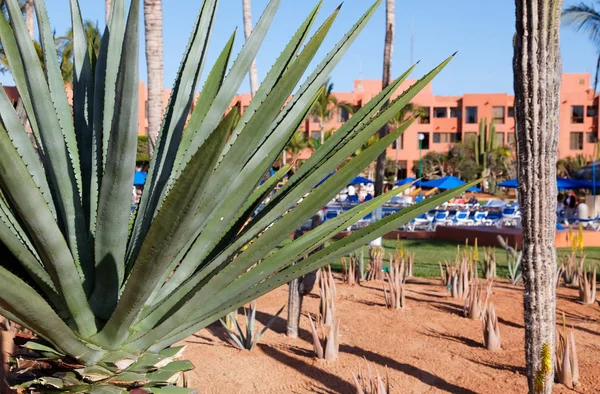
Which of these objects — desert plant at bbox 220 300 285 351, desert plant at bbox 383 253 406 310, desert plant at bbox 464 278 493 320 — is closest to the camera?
desert plant at bbox 220 300 285 351

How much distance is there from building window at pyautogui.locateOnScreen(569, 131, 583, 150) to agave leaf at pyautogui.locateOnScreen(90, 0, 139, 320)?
179ft

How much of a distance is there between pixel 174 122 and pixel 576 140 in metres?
54.5

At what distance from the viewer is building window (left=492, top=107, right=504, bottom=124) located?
5169 centimetres

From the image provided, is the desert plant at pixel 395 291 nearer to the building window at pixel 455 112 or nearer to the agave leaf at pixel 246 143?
the agave leaf at pixel 246 143

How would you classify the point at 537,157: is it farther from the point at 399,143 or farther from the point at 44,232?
the point at 399,143

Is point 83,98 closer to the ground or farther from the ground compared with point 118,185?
farther from the ground

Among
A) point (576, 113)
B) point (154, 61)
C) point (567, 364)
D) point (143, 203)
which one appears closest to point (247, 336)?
point (567, 364)

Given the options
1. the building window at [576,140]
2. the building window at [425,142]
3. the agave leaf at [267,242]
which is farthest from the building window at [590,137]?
the agave leaf at [267,242]

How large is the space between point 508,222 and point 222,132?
19.7m

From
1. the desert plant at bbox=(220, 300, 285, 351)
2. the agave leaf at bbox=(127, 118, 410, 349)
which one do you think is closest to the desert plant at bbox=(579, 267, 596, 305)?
the desert plant at bbox=(220, 300, 285, 351)

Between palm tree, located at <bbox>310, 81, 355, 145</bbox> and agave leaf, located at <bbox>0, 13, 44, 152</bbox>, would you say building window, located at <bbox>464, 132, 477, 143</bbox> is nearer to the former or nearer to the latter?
palm tree, located at <bbox>310, 81, 355, 145</bbox>

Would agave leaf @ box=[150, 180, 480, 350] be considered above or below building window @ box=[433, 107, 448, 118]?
below

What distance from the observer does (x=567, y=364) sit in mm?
4566

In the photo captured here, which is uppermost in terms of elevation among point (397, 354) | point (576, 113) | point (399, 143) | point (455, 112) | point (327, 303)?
point (455, 112)
